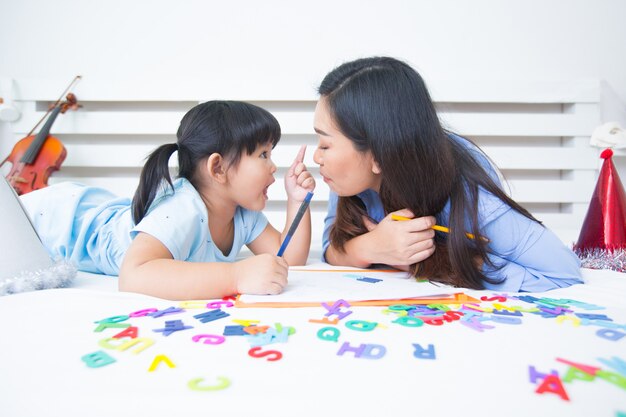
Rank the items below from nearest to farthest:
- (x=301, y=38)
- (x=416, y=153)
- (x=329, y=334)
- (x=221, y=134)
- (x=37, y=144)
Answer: (x=329, y=334)
(x=416, y=153)
(x=221, y=134)
(x=37, y=144)
(x=301, y=38)

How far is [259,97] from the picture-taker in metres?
1.93

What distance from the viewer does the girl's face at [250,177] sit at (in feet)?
3.35

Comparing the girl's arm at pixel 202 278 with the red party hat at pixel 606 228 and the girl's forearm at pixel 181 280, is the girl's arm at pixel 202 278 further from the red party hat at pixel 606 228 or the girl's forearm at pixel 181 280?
the red party hat at pixel 606 228

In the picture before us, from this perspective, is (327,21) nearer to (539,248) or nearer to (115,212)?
(115,212)

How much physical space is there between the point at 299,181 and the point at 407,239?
35cm

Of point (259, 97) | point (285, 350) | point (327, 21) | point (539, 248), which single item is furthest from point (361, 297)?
point (327, 21)

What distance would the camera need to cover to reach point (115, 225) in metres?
1.12

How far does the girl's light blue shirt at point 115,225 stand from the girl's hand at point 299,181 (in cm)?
13

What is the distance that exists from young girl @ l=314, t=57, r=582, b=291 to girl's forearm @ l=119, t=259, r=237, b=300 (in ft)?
1.07

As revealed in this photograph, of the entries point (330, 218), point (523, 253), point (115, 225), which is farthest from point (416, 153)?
point (115, 225)

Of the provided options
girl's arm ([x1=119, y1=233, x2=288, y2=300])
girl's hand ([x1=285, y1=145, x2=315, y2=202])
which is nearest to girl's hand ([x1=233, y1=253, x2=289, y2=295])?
girl's arm ([x1=119, y1=233, x2=288, y2=300])

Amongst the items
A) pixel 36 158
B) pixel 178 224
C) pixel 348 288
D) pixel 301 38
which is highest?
pixel 301 38

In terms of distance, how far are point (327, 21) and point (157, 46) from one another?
0.74 m

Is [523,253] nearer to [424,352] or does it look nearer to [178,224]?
[424,352]
